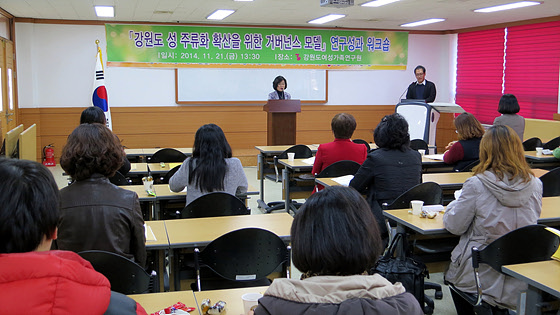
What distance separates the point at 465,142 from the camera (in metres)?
4.95

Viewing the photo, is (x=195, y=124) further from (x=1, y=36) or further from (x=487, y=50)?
(x=487, y=50)

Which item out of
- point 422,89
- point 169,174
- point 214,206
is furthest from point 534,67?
point 214,206

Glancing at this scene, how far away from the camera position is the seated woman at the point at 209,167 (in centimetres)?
357

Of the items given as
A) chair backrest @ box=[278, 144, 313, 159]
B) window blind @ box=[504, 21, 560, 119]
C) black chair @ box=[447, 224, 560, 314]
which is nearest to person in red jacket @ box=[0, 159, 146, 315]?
black chair @ box=[447, 224, 560, 314]

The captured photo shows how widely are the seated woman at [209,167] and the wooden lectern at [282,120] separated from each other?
4374 millimetres

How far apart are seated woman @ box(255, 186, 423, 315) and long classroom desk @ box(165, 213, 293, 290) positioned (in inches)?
58.4

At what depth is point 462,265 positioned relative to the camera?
2.85 m

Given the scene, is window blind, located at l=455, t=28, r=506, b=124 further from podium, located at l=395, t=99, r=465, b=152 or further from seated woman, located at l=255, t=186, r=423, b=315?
seated woman, located at l=255, t=186, r=423, b=315

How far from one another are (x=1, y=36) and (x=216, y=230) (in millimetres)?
6660

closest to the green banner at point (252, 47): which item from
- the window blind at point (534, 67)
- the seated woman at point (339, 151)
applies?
the window blind at point (534, 67)

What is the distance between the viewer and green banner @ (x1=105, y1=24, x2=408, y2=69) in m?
9.44

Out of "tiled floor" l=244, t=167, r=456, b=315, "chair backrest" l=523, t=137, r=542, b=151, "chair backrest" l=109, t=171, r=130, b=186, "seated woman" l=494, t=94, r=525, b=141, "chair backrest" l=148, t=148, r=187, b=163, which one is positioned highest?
"seated woman" l=494, t=94, r=525, b=141

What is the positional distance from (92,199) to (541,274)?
1.97m

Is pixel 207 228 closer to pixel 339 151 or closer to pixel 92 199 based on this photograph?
pixel 92 199
